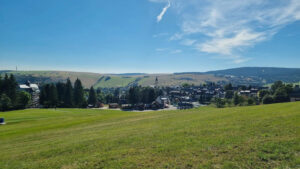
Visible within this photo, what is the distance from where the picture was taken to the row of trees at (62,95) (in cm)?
7206

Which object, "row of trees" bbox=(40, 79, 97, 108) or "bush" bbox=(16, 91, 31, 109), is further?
"row of trees" bbox=(40, 79, 97, 108)

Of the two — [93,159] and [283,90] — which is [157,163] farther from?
[283,90]

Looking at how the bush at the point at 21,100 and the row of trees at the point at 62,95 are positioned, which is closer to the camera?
the bush at the point at 21,100

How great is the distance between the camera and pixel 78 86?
8169 cm

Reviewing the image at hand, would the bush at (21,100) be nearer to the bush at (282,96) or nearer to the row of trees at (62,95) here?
the row of trees at (62,95)

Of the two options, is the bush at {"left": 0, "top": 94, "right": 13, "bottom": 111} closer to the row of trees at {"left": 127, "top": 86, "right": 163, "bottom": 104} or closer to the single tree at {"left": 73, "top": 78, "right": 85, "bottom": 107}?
the single tree at {"left": 73, "top": 78, "right": 85, "bottom": 107}

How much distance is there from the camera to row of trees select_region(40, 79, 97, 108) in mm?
72062

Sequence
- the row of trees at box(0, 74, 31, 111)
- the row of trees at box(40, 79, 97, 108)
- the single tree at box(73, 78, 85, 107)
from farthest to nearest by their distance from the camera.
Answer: the single tree at box(73, 78, 85, 107) → the row of trees at box(40, 79, 97, 108) → the row of trees at box(0, 74, 31, 111)

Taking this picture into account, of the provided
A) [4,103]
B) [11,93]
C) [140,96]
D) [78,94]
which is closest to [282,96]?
[140,96]

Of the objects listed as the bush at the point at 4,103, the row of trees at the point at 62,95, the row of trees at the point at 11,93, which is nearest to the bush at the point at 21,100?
the row of trees at the point at 11,93

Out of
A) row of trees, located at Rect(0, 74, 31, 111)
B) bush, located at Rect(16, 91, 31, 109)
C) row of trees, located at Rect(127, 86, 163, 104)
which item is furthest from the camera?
row of trees, located at Rect(127, 86, 163, 104)

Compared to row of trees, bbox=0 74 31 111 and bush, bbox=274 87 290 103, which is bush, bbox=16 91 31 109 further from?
bush, bbox=274 87 290 103

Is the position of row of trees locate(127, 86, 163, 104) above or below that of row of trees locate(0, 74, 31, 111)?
below

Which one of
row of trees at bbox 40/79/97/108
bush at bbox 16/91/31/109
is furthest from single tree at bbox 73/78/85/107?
bush at bbox 16/91/31/109
